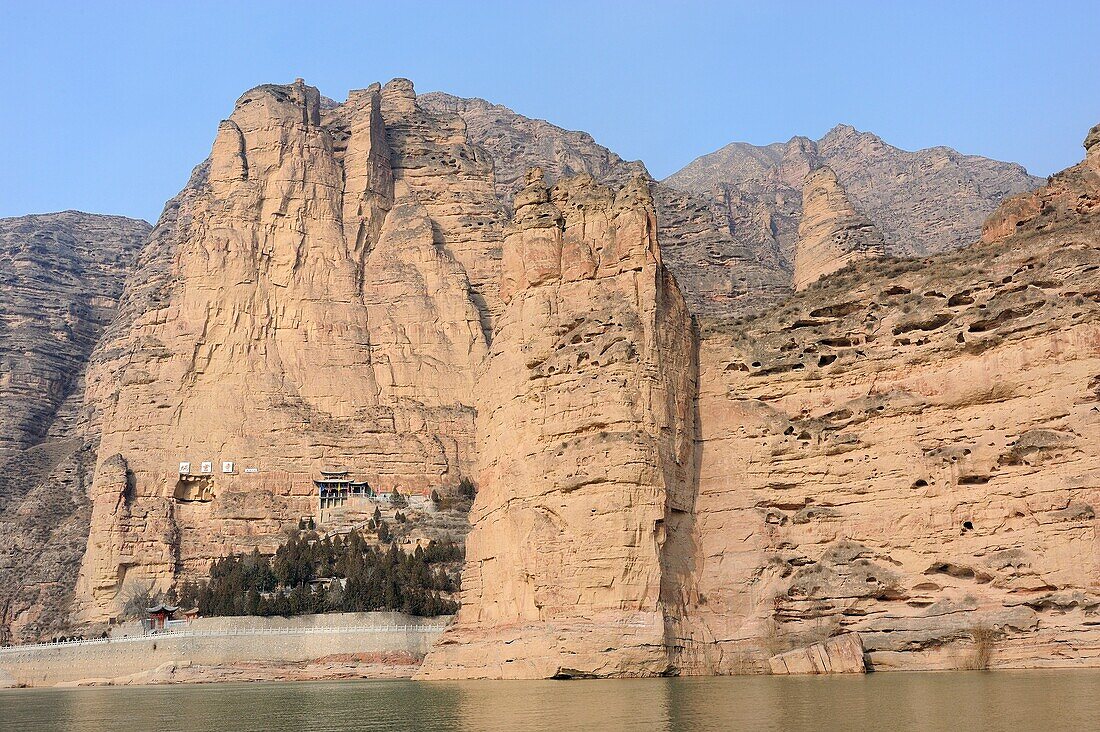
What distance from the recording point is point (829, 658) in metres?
36.1

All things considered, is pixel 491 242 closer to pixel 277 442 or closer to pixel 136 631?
pixel 277 442

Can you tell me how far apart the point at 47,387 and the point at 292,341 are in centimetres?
4613

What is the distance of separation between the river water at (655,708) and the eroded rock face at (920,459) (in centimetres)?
299

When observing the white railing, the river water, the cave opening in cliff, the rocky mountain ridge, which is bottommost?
the river water

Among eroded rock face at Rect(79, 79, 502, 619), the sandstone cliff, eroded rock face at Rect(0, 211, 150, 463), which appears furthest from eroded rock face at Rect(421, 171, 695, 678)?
eroded rock face at Rect(0, 211, 150, 463)

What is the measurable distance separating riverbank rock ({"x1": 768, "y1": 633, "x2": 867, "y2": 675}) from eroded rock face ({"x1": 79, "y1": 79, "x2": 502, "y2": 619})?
4770cm

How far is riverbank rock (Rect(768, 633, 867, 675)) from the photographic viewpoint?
35875 millimetres

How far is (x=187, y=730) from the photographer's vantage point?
27.2 meters

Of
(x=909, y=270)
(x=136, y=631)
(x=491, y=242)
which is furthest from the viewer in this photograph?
(x=491, y=242)

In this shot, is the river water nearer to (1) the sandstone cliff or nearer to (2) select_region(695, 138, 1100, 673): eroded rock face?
(2) select_region(695, 138, 1100, 673): eroded rock face

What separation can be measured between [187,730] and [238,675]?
3369 cm

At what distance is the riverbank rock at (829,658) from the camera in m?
35.9

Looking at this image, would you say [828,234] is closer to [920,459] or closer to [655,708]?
[920,459]

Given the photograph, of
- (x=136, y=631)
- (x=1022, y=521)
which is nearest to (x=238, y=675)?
(x=136, y=631)
